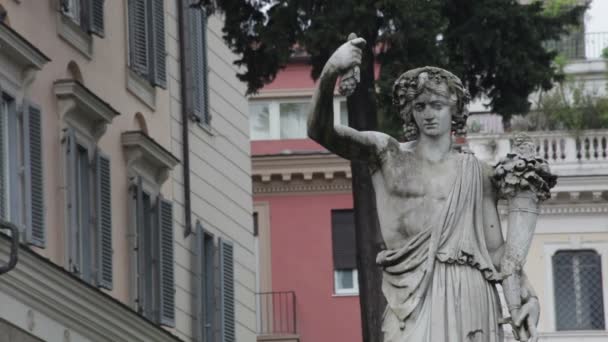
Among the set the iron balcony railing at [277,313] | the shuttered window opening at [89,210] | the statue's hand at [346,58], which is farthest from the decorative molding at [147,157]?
the statue's hand at [346,58]

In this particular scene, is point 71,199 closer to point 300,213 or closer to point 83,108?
point 83,108

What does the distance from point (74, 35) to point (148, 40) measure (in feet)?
12.9

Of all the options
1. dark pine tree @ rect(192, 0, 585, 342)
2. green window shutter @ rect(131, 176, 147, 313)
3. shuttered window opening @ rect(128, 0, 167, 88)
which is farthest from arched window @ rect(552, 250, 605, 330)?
dark pine tree @ rect(192, 0, 585, 342)

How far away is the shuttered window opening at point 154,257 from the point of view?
39.6 m

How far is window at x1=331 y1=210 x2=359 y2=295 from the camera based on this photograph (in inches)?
2426

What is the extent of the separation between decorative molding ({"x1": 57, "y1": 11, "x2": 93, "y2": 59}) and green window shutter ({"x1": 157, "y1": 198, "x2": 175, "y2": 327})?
14.4ft

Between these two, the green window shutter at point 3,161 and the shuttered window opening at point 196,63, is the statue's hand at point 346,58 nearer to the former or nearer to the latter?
the green window shutter at point 3,161

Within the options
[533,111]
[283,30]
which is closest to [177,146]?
[283,30]

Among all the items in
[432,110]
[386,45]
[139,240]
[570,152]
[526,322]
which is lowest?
[526,322]

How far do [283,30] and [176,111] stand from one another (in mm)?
7605

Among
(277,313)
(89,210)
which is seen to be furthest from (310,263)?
(89,210)

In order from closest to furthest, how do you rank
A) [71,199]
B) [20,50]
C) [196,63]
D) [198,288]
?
[20,50] < [71,199] < [198,288] < [196,63]

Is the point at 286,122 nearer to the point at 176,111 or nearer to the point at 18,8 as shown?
the point at 176,111

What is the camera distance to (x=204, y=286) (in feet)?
146
